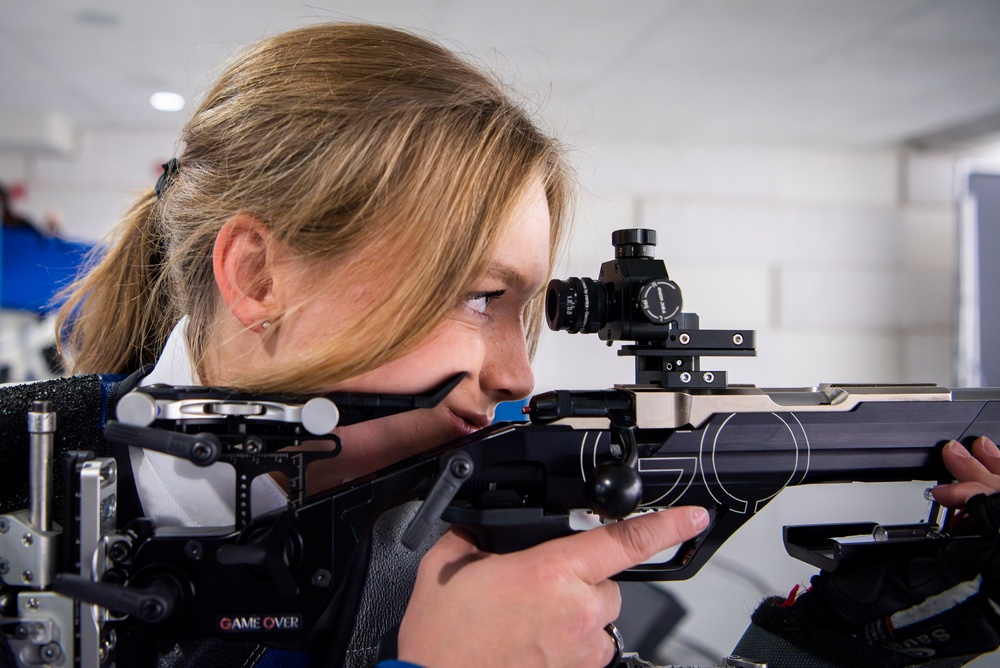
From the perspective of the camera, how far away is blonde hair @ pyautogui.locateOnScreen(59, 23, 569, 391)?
704mm

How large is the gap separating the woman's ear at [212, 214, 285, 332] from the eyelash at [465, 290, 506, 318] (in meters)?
0.20

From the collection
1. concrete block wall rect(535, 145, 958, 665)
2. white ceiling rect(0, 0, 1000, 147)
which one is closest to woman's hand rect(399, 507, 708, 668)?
white ceiling rect(0, 0, 1000, 147)

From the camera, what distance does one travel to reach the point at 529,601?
1.99 feet

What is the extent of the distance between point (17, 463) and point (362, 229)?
0.41 metres

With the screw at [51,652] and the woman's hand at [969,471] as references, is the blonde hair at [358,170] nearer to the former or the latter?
the screw at [51,652]

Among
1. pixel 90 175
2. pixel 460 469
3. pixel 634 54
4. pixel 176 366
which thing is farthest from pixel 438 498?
pixel 90 175

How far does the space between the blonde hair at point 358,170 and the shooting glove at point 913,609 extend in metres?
0.50

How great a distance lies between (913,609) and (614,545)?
314 millimetres

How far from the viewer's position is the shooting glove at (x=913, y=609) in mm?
664

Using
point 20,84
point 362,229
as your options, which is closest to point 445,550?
point 362,229

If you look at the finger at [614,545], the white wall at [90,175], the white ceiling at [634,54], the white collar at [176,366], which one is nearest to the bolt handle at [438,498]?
the finger at [614,545]

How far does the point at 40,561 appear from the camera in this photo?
58 cm

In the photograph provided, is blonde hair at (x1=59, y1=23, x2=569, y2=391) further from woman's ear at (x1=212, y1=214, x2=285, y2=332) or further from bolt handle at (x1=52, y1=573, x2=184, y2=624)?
bolt handle at (x1=52, y1=573, x2=184, y2=624)

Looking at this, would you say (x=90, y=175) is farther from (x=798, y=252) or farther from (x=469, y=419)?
(x=798, y=252)
